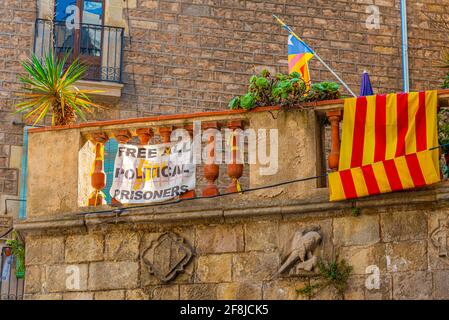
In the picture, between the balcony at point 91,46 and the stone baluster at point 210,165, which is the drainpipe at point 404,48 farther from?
the stone baluster at point 210,165

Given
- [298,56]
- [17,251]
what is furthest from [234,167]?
[17,251]

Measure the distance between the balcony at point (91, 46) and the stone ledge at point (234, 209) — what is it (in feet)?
19.5

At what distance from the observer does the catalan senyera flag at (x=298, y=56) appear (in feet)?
49.3

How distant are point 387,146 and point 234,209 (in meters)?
1.40

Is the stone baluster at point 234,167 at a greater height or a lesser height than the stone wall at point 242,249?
greater

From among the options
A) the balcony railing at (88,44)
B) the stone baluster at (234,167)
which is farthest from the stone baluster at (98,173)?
the balcony railing at (88,44)

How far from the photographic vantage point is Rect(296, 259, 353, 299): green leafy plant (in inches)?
400

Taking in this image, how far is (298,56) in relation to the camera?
15.2m

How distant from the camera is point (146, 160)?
11227mm

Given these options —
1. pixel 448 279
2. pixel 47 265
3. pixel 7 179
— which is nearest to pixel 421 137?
pixel 448 279

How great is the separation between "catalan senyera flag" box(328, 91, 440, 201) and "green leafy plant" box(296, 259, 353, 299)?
550 mm

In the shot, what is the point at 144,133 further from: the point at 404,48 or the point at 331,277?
the point at 404,48

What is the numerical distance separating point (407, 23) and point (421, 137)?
27.1ft
